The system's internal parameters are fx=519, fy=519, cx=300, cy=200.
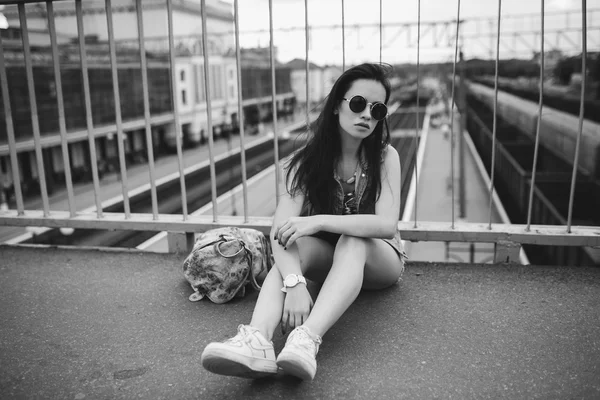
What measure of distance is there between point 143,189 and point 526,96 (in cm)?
2673

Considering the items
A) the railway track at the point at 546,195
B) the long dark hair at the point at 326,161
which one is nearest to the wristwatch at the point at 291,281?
the long dark hair at the point at 326,161

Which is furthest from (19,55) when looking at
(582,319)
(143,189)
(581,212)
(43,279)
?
(582,319)

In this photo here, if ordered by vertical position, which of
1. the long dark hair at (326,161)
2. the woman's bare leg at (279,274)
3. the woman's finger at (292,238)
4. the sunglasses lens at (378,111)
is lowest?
the woman's bare leg at (279,274)

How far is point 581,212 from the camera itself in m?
14.3

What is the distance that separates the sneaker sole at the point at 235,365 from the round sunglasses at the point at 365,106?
1130 millimetres

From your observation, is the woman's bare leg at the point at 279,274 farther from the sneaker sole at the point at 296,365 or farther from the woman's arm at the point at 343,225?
the sneaker sole at the point at 296,365

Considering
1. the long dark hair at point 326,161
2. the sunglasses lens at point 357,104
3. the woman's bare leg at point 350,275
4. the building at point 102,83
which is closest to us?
the woman's bare leg at point 350,275

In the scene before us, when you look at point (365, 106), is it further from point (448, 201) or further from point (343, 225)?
point (448, 201)

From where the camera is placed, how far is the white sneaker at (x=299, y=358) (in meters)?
1.67

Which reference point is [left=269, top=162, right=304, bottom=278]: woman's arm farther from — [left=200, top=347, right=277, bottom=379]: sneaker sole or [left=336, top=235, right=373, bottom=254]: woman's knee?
[left=200, top=347, right=277, bottom=379]: sneaker sole

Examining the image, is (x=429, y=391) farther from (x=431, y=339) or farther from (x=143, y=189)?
(x=143, y=189)

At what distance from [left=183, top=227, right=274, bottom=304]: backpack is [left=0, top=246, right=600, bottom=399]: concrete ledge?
0.07 m

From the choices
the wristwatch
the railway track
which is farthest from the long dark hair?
the railway track

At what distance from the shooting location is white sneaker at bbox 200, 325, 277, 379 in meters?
1.67
